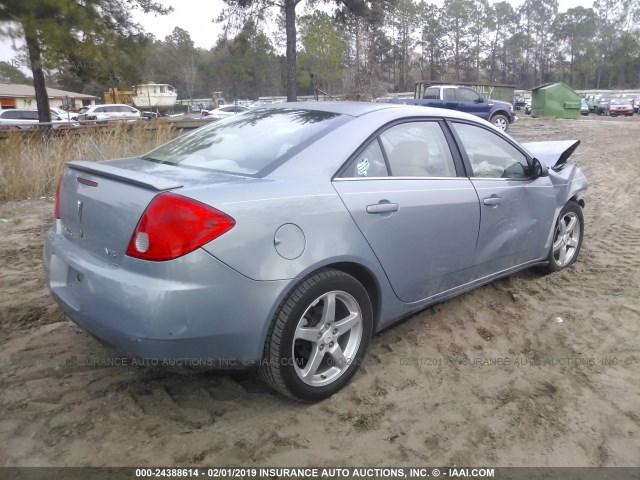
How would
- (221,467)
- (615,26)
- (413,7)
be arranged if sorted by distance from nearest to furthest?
(221,467), (413,7), (615,26)

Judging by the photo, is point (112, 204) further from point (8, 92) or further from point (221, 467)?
point (8, 92)

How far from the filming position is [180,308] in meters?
2.17

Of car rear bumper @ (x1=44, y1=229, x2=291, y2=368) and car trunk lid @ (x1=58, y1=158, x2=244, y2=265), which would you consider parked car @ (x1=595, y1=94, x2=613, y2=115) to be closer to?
car trunk lid @ (x1=58, y1=158, x2=244, y2=265)

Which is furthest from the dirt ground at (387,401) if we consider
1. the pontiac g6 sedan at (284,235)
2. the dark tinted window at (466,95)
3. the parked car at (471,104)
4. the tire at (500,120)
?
the dark tinted window at (466,95)

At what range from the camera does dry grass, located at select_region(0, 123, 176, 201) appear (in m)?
7.70

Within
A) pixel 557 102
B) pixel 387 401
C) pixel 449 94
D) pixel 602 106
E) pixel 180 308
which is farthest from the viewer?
pixel 602 106

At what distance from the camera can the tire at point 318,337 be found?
2.41 metres

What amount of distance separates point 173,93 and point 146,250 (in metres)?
62.1

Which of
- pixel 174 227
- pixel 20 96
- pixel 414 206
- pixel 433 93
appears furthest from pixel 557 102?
pixel 20 96

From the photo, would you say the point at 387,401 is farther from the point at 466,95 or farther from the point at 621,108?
the point at 621,108

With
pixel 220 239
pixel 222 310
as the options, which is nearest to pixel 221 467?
pixel 222 310

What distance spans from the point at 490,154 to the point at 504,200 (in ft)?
1.21

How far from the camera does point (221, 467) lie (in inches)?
86.4

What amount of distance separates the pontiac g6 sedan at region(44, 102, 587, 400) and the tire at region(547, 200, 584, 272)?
993 millimetres
